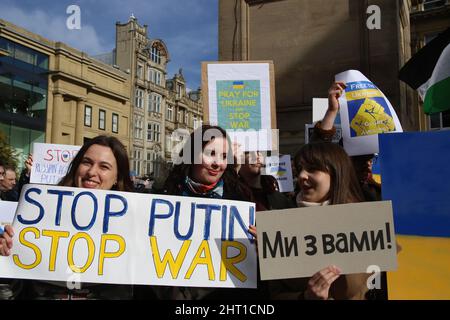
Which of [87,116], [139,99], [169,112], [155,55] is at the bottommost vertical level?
[87,116]

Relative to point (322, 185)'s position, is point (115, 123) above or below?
above

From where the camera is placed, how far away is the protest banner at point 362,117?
12.7 feet

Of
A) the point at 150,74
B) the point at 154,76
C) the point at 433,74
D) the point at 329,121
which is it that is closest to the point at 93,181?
the point at 329,121

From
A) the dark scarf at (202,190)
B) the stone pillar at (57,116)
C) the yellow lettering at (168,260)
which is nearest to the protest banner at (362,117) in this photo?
the dark scarf at (202,190)

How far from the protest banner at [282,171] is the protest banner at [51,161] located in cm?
245

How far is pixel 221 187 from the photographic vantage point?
2.80 metres

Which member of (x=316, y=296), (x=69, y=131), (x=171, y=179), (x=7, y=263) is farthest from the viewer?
(x=69, y=131)

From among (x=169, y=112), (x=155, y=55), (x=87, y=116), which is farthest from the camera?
(x=169, y=112)

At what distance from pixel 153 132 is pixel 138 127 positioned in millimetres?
3820

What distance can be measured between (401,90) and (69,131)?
3324 centimetres

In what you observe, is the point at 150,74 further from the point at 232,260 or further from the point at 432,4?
the point at 232,260

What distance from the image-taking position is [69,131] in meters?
37.3
